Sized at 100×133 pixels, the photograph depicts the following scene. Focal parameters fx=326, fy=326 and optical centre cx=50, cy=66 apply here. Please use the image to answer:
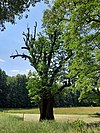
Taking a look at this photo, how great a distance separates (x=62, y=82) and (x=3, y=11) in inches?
1044

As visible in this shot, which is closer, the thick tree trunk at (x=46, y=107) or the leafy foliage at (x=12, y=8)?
the leafy foliage at (x=12, y=8)

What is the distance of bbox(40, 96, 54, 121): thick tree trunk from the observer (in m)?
37.8

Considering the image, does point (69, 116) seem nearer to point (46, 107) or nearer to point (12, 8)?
point (46, 107)

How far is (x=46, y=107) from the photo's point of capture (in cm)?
3825

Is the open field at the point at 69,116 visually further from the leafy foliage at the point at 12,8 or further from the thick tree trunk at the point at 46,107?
the leafy foliage at the point at 12,8

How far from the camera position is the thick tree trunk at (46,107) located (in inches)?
1487

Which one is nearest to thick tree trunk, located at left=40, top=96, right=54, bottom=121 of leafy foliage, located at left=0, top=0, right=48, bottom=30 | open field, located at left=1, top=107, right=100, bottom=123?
open field, located at left=1, top=107, right=100, bottom=123

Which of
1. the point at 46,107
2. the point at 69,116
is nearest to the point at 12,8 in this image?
the point at 46,107

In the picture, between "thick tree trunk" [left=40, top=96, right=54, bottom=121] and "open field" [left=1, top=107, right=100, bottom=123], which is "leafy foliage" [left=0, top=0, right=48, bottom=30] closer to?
"open field" [left=1, top=107, right=100, bottom=123]

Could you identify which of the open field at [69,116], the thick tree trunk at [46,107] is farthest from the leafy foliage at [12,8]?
the thick tree trunk at [46,107]

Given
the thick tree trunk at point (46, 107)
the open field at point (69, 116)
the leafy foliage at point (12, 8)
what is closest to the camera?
the leafy foliage at point (12, 8)

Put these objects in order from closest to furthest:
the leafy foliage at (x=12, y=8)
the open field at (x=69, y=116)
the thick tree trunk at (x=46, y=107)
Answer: the leafy foliage at (x=12, y=8)
the thick tree trunk at (x=46, y=107)
the open field at (x=69, y=116)

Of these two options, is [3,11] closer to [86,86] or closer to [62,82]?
[86,86]

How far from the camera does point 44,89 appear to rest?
37.6 meters
